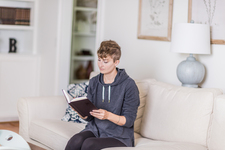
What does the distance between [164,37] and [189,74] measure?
0.67 metres

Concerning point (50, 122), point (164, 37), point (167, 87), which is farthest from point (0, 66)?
point (167, 87)

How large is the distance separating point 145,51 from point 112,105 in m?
1.33

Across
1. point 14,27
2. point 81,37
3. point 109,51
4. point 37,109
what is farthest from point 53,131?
point 81,37

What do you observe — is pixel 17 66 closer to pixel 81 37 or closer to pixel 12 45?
pixel 12 45

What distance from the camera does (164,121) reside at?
2.39 m

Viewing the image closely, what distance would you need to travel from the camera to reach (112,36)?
3.91 m

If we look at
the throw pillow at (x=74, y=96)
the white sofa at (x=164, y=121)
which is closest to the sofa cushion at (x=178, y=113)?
the white sofa at (x=164, y=121)

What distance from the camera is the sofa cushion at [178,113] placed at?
2.23 m

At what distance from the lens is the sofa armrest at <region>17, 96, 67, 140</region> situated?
2.85 meters

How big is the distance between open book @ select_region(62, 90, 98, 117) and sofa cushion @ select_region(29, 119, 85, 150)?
46 centimetres

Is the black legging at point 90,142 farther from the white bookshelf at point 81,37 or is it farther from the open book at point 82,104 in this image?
the white bookshelf at point 81,37

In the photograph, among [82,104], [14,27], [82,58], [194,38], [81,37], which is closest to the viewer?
[82,104]

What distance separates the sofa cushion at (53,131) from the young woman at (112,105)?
294mm

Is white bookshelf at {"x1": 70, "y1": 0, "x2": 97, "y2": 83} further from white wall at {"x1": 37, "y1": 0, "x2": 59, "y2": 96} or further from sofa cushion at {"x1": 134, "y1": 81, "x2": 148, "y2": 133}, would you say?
sofa cushion at {"x1": 134, "y1": 81, "x2": 148, "y2": 133}
